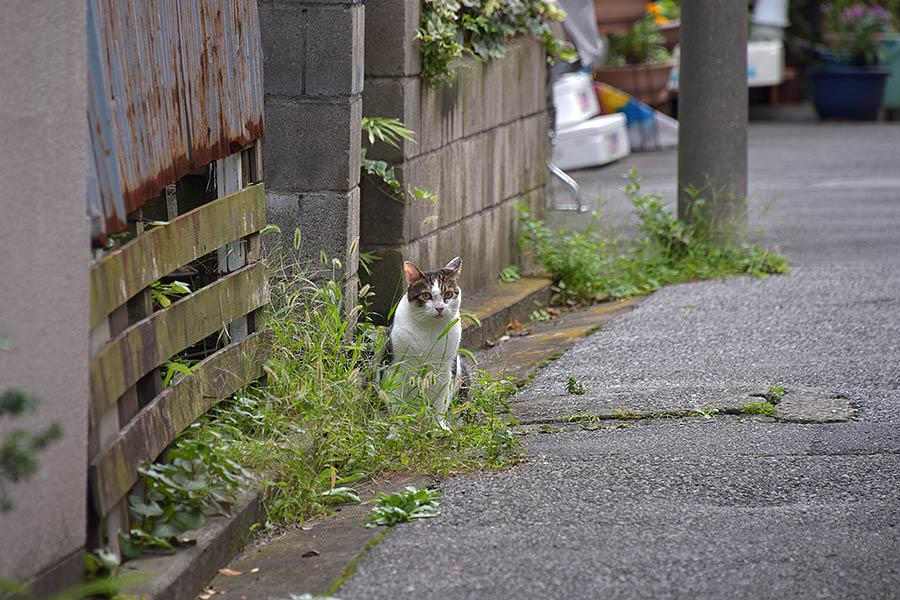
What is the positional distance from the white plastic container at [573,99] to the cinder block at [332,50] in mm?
7787

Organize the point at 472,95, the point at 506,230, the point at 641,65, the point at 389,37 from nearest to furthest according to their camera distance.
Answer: the point at 389,37 < the point at 472,95 < the point at 506,230 < the point at 641,65

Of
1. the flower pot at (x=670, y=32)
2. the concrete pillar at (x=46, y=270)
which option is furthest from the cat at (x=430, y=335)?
the flower pot at (x=670, y=32)

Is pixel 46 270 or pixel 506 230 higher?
pixel 46 270

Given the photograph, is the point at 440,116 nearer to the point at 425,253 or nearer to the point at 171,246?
the point at 425,253

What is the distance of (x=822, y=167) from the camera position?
13.7 meters

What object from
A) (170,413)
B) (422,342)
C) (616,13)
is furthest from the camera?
(616,13)

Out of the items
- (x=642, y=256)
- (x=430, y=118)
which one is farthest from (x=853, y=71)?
(x=430, y=118)

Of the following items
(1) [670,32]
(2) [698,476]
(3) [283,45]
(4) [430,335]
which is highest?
(3) [283,45]

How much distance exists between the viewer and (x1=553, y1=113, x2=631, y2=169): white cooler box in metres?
13.5

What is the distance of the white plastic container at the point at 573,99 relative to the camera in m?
13.4

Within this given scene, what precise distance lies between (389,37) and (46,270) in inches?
140

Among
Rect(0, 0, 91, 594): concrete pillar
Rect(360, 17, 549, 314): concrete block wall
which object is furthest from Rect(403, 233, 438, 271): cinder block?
Rect(0, 0, 91, 594): concrete pillar

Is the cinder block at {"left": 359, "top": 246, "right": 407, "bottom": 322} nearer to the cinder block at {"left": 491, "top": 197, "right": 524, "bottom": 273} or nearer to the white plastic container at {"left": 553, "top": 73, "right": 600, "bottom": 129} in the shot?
the cinder block at {"left": 491, "top": 197, "right": 524, "bottom": 273}

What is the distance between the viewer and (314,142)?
568cm
